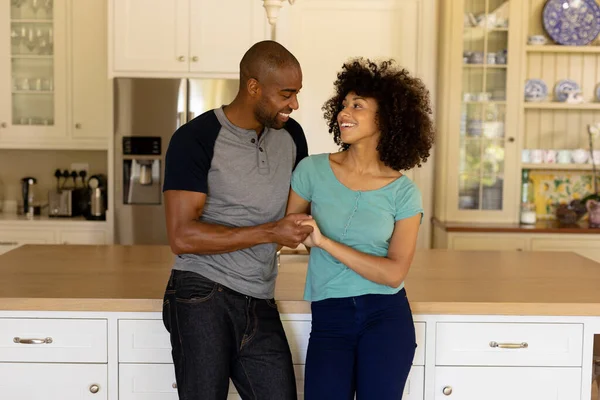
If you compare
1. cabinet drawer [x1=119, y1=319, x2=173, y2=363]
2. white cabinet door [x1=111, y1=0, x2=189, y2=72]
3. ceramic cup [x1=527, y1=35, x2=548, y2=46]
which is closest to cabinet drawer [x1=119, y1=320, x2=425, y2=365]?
cabinet drawer [x1=119, y1=319, x2=173, y2=363]

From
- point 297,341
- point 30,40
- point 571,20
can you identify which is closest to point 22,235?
point 30,40

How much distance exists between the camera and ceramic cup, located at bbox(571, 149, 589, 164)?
15.7ft

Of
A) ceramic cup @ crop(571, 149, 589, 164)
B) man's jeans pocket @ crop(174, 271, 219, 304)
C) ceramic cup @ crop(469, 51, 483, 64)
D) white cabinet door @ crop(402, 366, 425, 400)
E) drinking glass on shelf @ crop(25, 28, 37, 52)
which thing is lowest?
white cabinet door @ crop(402, 366, 425, 400)

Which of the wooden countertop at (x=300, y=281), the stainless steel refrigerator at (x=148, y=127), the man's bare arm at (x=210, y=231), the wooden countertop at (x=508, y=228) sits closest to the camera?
Answer: the man's bare arm at (x=210, y=231)

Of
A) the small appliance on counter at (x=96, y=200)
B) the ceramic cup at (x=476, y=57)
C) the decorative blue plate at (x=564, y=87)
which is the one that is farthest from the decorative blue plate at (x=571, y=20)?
the small appliance on counter at (x=96, y=200)

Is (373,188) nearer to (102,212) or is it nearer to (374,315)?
(374,315)

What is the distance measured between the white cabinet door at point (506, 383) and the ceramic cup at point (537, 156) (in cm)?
288

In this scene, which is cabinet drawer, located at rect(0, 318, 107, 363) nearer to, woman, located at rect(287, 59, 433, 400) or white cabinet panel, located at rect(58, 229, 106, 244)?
woman, located at rect(287, 59, 433, 400)

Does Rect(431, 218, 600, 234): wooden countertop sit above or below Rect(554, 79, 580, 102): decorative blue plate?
below

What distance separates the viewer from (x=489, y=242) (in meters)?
4.54

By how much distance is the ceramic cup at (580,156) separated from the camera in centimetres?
479

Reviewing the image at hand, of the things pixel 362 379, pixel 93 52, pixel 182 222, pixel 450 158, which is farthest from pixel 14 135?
pixel 362 379

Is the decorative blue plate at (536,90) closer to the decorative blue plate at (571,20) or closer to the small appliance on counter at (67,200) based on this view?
the decorative blue plate at (571,20)

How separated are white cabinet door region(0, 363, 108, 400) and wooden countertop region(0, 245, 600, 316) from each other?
7.4 inches
